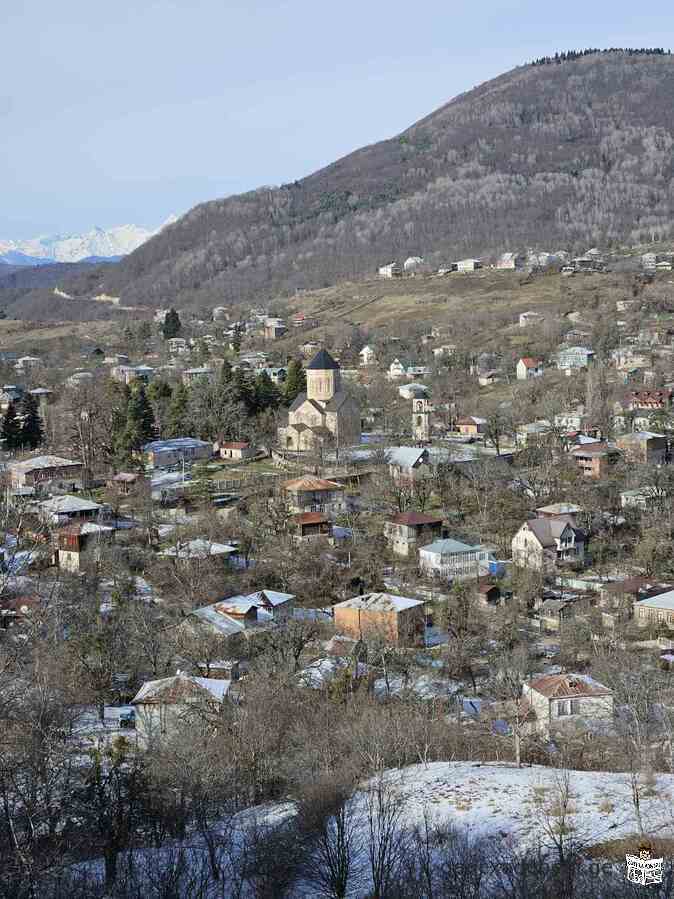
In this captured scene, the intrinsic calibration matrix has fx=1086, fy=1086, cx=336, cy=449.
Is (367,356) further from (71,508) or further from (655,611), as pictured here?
(655,611)

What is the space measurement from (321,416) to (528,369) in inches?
457

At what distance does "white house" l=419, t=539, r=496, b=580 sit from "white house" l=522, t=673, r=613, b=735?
6196 mm

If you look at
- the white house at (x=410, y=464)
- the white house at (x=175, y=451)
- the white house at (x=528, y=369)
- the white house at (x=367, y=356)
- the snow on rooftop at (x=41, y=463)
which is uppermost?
the white house at (x=367, y=356)

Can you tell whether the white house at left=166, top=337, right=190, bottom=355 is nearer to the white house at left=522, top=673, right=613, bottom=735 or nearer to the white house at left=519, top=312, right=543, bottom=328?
the white house at left=519, top=312, right=543, bottom=328

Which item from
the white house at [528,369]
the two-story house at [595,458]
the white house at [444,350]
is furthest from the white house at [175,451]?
the white house at [444,350]

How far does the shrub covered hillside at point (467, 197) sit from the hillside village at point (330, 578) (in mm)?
42065

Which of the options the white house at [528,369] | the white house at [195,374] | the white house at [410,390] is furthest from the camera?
the white house at [528,369]

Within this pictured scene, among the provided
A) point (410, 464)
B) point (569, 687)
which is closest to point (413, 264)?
point (410, 464)

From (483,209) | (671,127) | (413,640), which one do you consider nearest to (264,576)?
(413,640)

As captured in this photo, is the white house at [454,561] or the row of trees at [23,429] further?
the row of trees at [23,429]

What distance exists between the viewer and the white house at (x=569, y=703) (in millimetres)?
14688

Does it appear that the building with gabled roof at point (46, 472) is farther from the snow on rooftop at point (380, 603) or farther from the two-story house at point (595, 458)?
the two-story house at point (595, 458)

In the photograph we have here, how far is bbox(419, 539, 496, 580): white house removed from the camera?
A: 70.4 ft

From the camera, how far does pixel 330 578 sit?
21.1m
